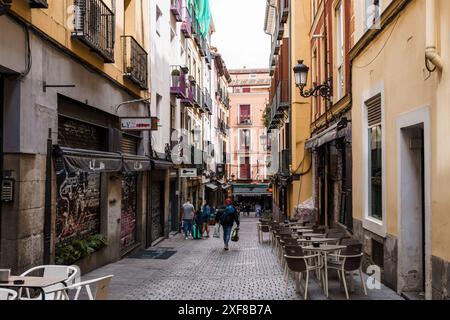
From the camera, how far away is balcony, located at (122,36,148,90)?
14383mm

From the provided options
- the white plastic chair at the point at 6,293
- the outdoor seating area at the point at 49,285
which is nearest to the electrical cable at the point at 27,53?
the outdoor seating area at the point at 49,285

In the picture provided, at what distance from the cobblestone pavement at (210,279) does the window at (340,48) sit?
4957 mm

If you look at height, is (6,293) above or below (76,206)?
below

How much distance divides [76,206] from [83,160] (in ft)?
7.35

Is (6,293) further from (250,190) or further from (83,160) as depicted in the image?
(250,190)

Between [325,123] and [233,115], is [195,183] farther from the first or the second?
[233,115]

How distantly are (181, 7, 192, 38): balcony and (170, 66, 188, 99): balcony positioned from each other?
2.69 metres

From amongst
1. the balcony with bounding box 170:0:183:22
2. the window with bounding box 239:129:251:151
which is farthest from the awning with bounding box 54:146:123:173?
the window with bounding box 239:129:251:151

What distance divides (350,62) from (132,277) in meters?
6.72

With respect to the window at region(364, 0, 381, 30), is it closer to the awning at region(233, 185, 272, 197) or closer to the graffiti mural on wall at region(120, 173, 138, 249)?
the graffiti mural on wall at region(120, 173, 138, 249)

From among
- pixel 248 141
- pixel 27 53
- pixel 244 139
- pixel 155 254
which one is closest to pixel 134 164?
pixel 155 254

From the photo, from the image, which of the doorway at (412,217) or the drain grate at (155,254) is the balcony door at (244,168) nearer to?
the drain grate at (155,254)

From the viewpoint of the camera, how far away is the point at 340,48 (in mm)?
15227

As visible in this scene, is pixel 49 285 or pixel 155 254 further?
pixel 155 254
